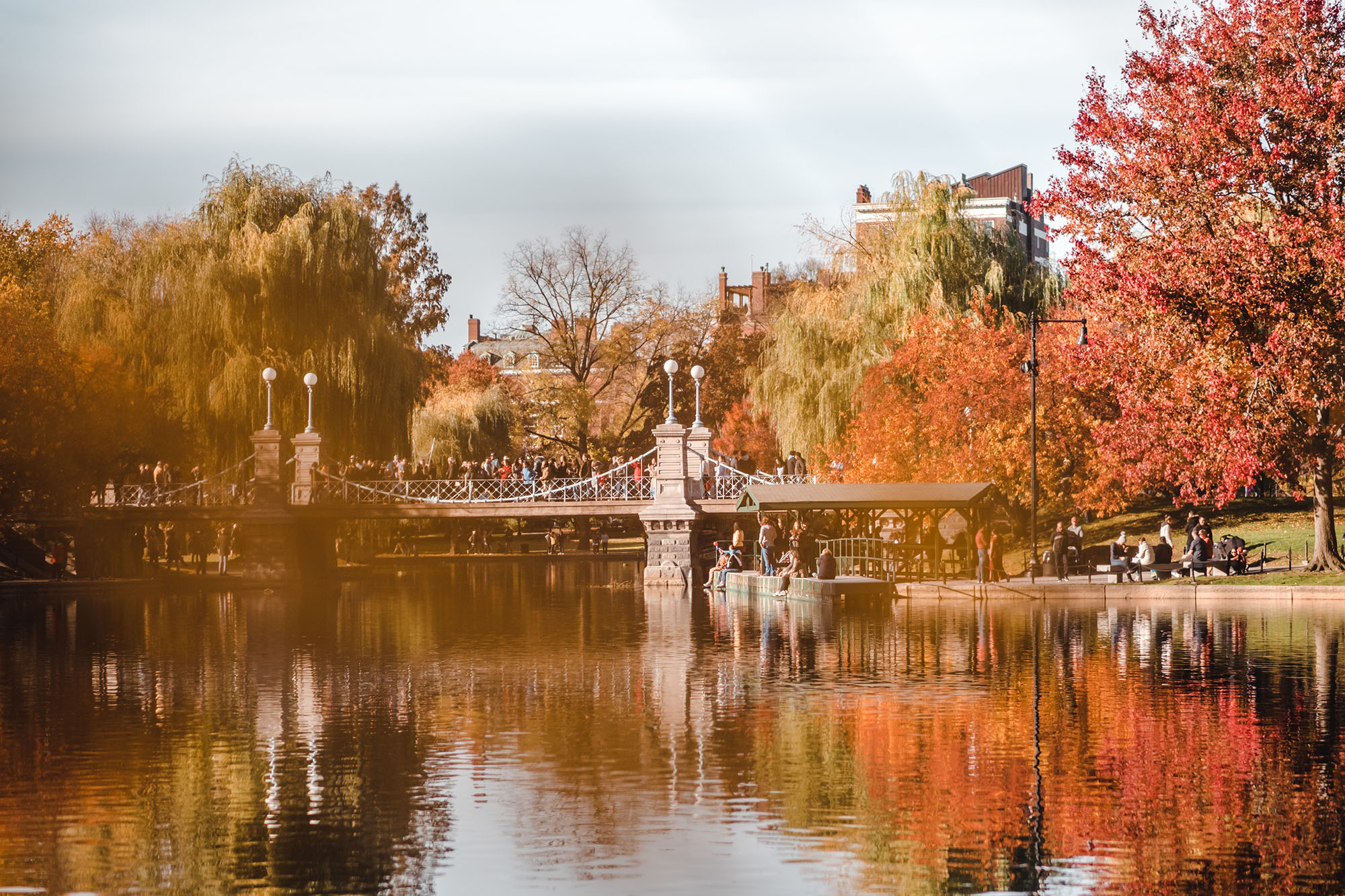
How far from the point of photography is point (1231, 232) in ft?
116

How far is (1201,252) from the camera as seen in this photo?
34969 millimetres

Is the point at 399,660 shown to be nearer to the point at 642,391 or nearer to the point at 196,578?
the point at 196,578

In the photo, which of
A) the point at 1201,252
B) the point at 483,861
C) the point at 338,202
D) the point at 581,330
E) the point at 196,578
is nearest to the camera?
the point at 483,861

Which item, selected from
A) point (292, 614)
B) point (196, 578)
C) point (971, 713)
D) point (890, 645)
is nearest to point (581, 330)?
point (196, 578)

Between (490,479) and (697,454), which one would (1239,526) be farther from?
(490,479)

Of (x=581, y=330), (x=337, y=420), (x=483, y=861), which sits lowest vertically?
(x=483, y=861)

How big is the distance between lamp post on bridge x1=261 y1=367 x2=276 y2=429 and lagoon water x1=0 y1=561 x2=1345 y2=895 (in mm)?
18743

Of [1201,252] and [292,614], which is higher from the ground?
[1201,252]

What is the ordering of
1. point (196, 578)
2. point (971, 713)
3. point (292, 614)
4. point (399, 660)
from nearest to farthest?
point (971, 713)
point (399, 660)
point (292, 614)
point (196, 578)

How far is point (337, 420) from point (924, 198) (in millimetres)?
21269

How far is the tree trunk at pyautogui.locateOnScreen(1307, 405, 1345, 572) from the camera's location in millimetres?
36812

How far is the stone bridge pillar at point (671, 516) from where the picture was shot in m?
48.2

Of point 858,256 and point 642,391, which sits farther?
point 642,391

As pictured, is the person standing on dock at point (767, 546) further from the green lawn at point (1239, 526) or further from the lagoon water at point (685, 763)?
the lagoon water at point (685, 763)
